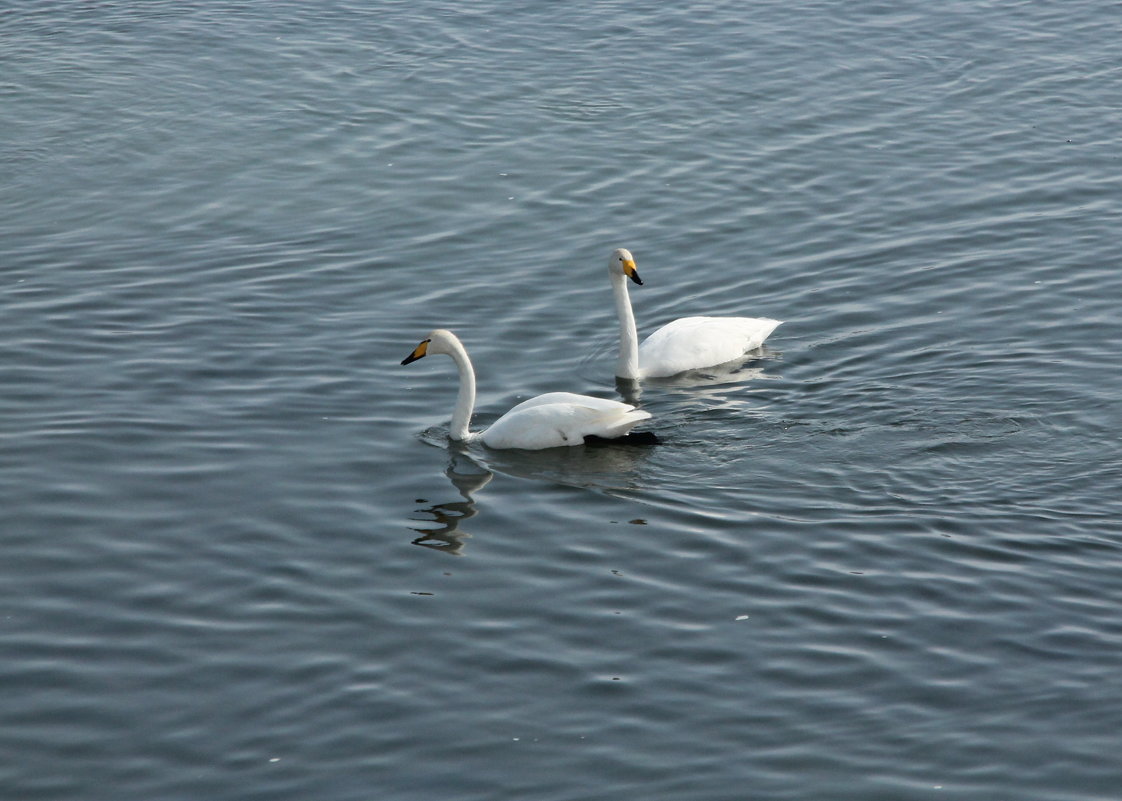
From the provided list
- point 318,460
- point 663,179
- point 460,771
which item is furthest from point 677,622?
point 663,179

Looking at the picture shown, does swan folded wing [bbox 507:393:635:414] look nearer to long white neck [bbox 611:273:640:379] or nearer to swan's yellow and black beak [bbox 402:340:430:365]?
swan's yellow and black beak [bbox 402:340:430:365]

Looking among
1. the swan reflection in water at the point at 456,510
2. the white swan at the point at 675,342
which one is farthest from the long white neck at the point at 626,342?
the swan reflection in water at the point at 456,510

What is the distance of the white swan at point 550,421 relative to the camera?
42.7 ft

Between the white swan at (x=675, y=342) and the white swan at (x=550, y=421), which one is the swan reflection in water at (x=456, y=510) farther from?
the white swan at (x=675, y=342)

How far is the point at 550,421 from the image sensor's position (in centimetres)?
1301

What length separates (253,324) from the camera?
1593 centimetres

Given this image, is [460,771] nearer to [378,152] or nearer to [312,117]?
[378,152]

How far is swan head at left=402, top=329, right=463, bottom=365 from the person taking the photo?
13.6m

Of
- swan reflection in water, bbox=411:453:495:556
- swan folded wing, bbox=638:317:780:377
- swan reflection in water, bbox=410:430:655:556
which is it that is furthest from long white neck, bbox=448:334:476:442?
swan folded wing, bbox=638:317:780:377

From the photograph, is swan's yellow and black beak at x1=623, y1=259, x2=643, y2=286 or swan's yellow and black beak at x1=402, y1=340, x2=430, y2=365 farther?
swan's yellow and black beak at x1=623, y1=259, x2=643, y2=286

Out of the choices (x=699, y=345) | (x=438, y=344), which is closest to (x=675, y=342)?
(x=699, y=345)

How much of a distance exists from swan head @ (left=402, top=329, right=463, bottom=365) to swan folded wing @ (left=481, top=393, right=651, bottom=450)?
82 centimetres

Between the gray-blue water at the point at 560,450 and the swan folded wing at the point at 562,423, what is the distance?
0.17 m

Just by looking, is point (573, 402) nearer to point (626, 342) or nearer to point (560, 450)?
point (560, 450)
